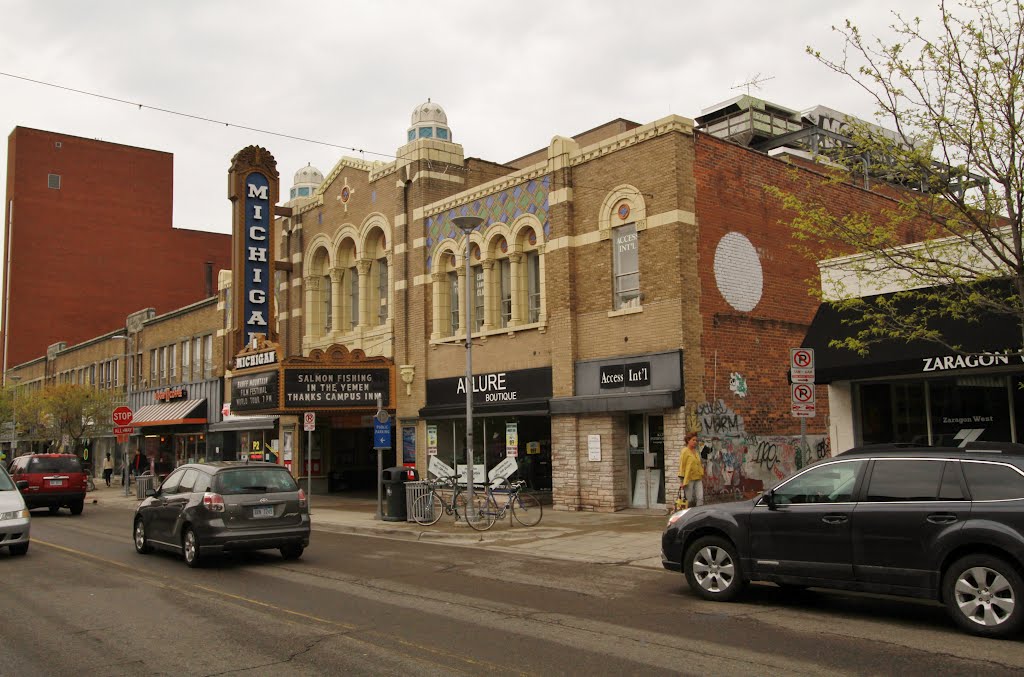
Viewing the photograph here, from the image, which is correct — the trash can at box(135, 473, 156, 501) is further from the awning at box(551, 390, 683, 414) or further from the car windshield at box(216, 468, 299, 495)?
the car windshield at box(216, 468, 299, 495)

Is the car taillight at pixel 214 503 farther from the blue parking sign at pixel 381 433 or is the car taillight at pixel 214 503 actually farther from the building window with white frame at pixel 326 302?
the building window with white frame at pixel 326 302

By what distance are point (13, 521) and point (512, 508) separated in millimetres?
9134

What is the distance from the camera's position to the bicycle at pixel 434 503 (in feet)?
62.6

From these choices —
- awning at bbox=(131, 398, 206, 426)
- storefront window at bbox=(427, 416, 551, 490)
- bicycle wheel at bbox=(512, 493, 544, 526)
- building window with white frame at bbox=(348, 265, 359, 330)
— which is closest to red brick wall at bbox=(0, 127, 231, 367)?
awning at bbox=(131, 398, 206, 426)

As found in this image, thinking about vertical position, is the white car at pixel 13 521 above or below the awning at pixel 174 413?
below

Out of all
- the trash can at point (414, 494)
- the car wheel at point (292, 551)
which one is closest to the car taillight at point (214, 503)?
the car wheel at point (292, 551)

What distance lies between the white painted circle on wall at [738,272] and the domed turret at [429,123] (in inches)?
455

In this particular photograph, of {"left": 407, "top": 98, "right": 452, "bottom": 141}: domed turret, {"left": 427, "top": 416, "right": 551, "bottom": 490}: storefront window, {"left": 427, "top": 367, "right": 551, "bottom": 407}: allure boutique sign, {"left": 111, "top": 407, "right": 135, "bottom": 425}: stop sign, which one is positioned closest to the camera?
{"left": 427, "top": 367, "right": 551, "bottom": 407}: allure boutique sign

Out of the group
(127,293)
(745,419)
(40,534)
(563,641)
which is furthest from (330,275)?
(127,293)

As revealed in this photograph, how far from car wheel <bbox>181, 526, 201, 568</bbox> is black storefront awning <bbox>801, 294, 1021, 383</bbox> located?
36.1 feet

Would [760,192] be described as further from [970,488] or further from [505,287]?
[970,488]

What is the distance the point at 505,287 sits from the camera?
80.0 feet

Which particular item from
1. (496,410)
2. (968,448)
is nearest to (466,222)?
(496,410)

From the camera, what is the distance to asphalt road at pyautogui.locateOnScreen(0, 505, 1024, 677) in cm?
699
